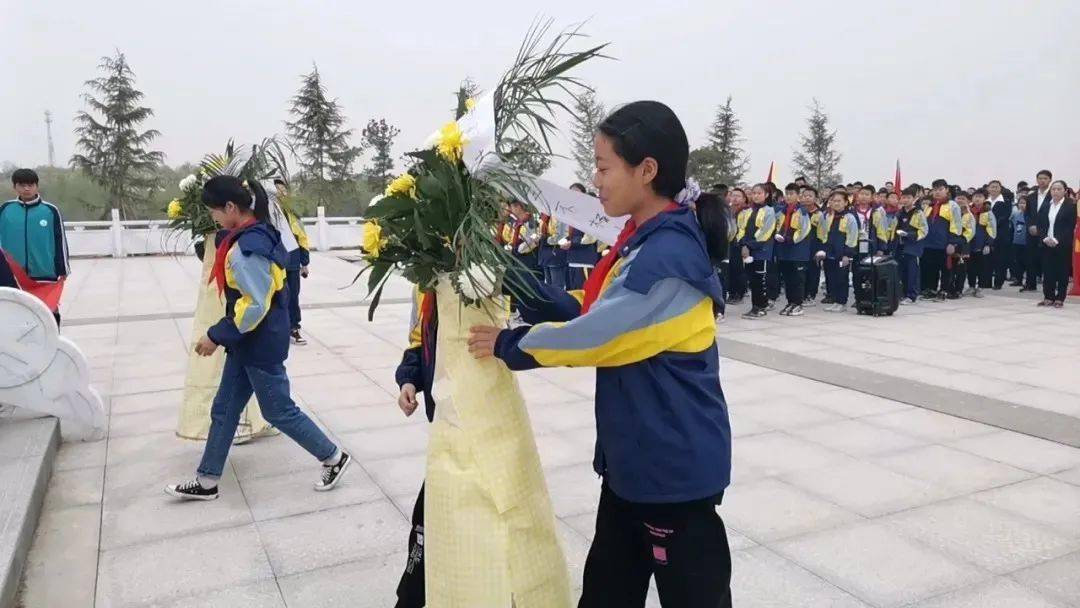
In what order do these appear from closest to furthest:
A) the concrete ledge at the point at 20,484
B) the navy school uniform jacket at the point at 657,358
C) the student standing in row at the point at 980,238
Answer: the navy school uniform jacket at the point at 657,358
the concrete ledge at the point at 20,484
the student standing in row at the point at 980,238

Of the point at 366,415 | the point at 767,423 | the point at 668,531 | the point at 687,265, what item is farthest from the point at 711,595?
the point at 366,415

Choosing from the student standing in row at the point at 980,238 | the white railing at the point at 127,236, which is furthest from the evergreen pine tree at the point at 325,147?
the student standing in row at the point at 980,238

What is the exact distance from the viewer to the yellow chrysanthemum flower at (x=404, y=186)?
214 centimetres

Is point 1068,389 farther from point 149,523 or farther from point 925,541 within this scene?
point 149,523

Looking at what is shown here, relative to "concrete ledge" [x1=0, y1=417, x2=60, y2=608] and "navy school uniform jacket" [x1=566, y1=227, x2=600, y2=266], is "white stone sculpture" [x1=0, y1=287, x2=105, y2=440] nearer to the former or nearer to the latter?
"concrete ledge" [x1=0, y1=417, x2=60, y2=608]

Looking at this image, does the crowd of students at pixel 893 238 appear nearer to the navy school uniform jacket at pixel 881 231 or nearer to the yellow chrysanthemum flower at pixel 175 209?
the navy school uniform jacket at pixel 881 231

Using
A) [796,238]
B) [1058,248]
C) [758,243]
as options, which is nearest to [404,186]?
[758,243]

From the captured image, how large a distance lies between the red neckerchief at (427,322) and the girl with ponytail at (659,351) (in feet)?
1.28

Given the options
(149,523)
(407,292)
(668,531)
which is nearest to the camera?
(668,531)

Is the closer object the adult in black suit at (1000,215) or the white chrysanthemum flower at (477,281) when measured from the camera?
the white chrysanthemum flower at (477,281)

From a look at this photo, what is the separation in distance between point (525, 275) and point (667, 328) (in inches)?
16.9

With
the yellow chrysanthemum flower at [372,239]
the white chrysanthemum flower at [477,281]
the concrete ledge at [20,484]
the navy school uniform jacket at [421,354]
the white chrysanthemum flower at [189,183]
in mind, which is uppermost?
the white chrysanthemum flower at [189,183]

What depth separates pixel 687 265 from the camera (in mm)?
1704

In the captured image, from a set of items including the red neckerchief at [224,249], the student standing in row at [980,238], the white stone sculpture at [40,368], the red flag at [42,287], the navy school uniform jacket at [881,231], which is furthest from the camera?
the student standing in row at [980,238]
